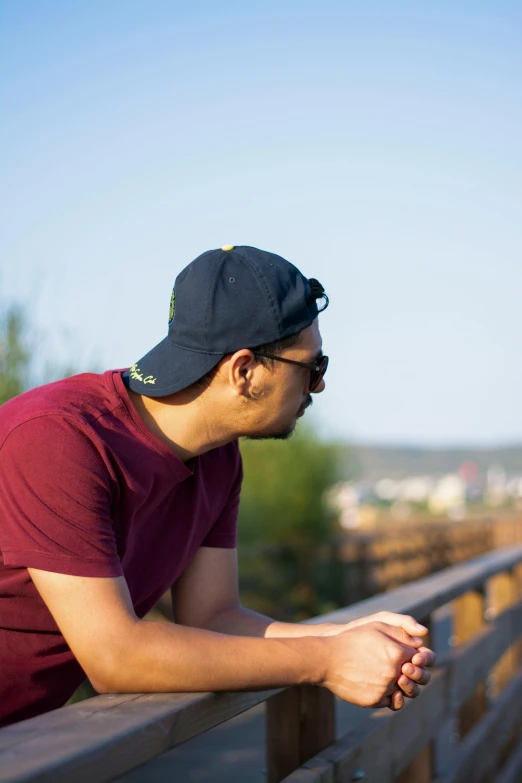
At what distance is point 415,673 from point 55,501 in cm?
69

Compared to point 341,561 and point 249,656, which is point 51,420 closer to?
point 249,656

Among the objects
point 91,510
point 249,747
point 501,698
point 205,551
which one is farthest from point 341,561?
point 91,510

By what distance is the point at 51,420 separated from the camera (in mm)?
1564

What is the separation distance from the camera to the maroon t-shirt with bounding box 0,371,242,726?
1481 millimetres

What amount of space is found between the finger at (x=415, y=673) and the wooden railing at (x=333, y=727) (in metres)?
0.23

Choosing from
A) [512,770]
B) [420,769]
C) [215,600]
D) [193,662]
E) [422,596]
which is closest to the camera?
[193,662]

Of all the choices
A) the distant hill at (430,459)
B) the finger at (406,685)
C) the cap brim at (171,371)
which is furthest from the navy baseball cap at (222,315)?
the distant hill at (430,459)

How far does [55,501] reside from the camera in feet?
4.89

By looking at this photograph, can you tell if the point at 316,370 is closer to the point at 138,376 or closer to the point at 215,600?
the point at 138,376

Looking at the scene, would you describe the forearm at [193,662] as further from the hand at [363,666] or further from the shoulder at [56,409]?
the shoulder at [56,409]

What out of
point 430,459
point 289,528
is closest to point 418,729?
point 289,528

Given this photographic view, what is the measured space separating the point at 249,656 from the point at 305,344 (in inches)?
24.7

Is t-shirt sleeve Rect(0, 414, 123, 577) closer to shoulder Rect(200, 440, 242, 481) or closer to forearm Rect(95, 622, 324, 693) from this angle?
forearm Rect(95, 622, 324, 693)

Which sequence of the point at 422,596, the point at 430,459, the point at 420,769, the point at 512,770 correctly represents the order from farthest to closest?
the point at 430,459
the point at 512,770
the point at 420,769
the point at 422,596
